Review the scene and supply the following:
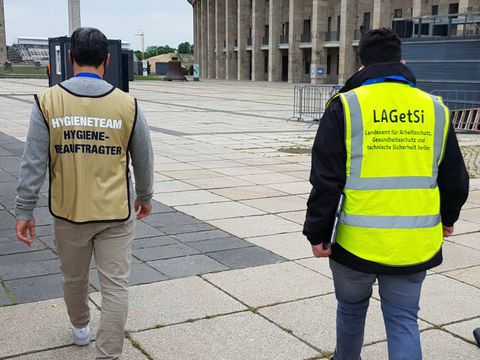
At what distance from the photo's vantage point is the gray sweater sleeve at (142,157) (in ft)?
10.8

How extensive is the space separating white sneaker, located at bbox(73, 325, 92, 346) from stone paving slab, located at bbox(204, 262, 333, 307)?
48.6 inches

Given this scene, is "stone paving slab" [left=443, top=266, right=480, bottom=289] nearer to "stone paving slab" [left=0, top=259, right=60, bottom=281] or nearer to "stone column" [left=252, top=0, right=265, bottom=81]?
"stone paving slab" [left=0, top=259, right=60, bottom=281]

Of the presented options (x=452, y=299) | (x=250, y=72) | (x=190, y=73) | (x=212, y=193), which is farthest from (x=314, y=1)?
(x=452, y=299)

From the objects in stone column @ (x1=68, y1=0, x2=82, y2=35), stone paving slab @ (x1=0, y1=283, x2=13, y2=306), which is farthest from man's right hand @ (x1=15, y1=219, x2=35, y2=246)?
stone column @ (x1=68, y1=0, x2=82, y2=35)

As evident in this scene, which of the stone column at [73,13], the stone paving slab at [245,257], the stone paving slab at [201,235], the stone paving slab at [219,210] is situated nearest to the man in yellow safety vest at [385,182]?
the stone paving slab at [245,257]

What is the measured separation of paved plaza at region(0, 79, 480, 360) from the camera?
386cm

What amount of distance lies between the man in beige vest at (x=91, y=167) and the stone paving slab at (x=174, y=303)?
911 mm

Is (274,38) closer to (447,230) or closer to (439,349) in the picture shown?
(439,349)

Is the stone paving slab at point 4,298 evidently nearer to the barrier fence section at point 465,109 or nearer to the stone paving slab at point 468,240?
the stone paving slab at point 468,240

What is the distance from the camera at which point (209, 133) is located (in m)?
15.8

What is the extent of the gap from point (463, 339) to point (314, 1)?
54.2 metres

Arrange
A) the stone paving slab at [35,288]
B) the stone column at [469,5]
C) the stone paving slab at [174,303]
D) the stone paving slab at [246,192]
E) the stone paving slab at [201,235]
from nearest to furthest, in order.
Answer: the stone paving slab at [174,303], the stone paving slab at [35,288], the stone paving slab at [201,235], the stone paving slab at [246,192], the stone column at [469,5]

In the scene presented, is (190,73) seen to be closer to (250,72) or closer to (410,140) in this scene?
(250,72)

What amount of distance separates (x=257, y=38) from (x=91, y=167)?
2531 inches
